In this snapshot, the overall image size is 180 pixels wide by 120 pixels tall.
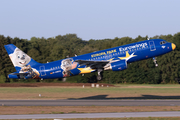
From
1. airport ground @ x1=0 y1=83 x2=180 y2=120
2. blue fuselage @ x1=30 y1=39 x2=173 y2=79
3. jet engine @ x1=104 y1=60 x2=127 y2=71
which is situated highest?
blue fuselage @ x1=30 y1=39 x2=173 y2=79

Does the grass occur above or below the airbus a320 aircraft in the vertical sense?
below

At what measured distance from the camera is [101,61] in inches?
1640

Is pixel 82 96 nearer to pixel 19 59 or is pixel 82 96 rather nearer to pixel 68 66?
pixel 68 66

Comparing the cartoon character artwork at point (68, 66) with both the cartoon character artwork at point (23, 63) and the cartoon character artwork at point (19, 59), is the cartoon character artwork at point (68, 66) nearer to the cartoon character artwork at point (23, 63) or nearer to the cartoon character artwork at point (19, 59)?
the cartoon character artwork at point (23, 63)

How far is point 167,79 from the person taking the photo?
10494cm

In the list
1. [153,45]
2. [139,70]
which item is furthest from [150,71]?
[153,45]

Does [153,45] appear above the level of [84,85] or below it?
above

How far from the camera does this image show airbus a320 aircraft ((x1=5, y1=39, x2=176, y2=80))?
4200cm

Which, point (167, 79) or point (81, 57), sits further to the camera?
point (167, 79)

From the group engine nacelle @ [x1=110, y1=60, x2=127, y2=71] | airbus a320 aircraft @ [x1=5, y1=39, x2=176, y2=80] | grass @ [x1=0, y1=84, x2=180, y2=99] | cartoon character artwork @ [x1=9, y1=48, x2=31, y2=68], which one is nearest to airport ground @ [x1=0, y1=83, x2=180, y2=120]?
grass @ [x1=0, y1=84, x2=180, y2=99]

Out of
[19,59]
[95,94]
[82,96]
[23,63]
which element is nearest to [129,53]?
[23,63]

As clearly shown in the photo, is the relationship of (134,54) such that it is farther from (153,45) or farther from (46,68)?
Result: (46,68)

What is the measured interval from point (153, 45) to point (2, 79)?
2887 inches

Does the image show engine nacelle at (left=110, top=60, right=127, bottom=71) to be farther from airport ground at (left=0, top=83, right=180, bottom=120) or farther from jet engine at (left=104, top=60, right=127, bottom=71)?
airport ground at (left=0, top=83, right=180, bottom=120)
